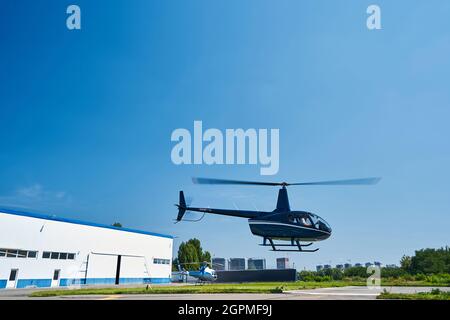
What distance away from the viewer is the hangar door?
37.4 meters

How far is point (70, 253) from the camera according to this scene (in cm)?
3494

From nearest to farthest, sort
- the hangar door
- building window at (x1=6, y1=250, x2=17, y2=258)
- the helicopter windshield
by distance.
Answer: the helicopter windshield
building window at (x1=6, y1=250, x2=17, y2=258)
the hangar door

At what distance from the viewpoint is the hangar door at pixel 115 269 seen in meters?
37.4

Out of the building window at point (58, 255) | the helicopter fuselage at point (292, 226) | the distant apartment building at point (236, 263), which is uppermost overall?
the helicopter fuselage at point (292, 226)

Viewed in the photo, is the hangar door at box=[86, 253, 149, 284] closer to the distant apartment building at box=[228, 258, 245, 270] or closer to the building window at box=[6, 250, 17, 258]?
the building window at box=[6, 250, 17, 258]

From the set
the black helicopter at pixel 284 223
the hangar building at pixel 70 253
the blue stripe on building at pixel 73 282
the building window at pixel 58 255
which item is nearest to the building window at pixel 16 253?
the hangar building at pixel 70 253

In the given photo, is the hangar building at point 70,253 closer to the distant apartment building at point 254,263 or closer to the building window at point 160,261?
the building window at point 160,261

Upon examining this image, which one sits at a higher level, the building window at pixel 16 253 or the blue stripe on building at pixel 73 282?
A: the building window at pixel 16 253

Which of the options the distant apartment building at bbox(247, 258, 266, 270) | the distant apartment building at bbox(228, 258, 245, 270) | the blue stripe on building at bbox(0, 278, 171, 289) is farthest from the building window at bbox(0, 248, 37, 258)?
the distant apartment building at bbox(228, 258, 245, 270)
